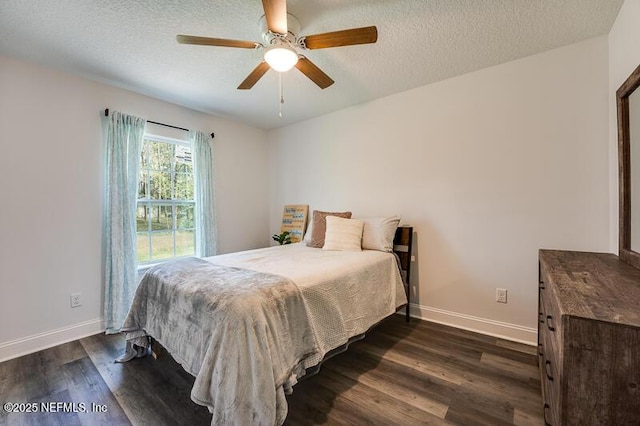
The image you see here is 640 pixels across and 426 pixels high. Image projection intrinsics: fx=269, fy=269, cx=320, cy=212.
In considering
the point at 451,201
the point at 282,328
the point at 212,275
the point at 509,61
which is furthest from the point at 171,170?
the point at 509,61

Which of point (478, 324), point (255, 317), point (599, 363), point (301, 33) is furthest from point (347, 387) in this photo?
point (301, 33)

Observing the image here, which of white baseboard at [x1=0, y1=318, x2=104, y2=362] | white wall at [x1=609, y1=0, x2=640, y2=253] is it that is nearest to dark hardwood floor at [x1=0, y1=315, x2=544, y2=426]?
white baseboard at [x1=0, y1=318, x2=104, y2=362]

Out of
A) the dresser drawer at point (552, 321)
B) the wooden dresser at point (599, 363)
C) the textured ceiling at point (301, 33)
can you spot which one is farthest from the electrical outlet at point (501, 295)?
the textured ceiling at point (301, 33)

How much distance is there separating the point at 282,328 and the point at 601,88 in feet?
9.42

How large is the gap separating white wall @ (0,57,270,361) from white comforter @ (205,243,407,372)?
143cm

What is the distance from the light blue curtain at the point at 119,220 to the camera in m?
2.65

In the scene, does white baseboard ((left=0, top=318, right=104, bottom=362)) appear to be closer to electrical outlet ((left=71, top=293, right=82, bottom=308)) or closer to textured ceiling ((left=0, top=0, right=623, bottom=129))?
electrical outlet ((left=71, top=293, right=82, bottom=308))

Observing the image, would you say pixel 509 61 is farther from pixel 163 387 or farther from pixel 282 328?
pixel 163 387

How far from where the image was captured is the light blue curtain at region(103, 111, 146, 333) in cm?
265

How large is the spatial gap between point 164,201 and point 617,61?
4.26 meters

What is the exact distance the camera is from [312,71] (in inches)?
78.4

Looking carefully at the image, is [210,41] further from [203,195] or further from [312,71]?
[203,195]

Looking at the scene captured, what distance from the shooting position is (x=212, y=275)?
178 cm

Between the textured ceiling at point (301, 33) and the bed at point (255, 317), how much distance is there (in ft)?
5.63
